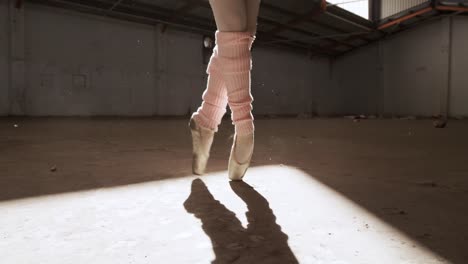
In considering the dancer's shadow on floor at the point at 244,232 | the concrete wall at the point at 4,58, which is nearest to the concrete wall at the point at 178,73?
the concrete wall at the point at 4,58

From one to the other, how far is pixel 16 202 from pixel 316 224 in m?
0.64

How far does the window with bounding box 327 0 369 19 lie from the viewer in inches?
360

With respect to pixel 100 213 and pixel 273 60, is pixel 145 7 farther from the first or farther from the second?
pixel 100 213

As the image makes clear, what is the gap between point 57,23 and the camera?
7.25 metres

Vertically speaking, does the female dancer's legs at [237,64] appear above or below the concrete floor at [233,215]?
above

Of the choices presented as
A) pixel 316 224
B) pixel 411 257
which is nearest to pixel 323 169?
pixel 316 224

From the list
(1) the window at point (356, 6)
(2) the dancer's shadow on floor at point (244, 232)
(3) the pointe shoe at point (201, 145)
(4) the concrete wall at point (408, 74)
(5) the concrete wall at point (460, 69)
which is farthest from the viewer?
(4) the concrete wall at point (408, 74)

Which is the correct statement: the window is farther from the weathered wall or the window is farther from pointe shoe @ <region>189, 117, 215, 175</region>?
pointe shoe @ <region>189, 117, 215, 175</region>

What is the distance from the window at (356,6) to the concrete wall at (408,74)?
1.72 metres

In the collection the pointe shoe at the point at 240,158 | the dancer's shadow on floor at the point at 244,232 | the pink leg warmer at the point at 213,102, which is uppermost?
the pink leg warmer at the point at 213,102

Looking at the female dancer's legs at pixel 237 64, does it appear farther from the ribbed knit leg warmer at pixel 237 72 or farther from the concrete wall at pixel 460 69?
the concrete wall at pixel 460 69

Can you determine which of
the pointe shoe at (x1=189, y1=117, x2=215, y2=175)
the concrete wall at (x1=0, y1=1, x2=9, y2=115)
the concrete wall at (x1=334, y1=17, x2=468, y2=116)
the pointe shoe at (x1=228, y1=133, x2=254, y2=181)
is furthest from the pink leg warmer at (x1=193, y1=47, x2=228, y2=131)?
the concrete wall at (x1=334, y1=17, x2=468, y2=116)

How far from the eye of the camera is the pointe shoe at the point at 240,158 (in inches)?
40.8

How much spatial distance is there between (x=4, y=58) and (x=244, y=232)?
25.2 feet
